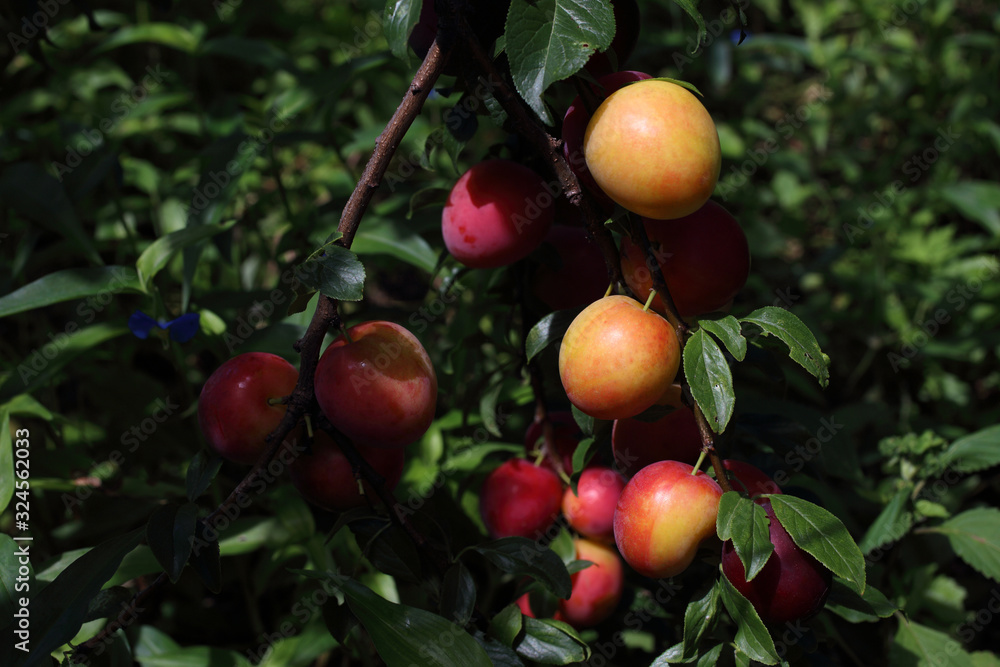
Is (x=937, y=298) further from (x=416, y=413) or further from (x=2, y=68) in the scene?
(x=2, y=68)

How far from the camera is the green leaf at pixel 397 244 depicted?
1129 mm

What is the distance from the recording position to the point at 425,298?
181 centimetres

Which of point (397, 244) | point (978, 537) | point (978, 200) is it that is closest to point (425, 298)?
point (397, 244)

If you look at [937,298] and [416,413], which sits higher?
[416,413]

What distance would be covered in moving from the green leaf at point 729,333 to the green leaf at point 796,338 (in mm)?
19

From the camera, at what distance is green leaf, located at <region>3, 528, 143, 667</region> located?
0.67 m

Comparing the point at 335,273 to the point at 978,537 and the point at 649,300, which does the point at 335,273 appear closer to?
the point at 649,300

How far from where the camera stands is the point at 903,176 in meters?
2.35

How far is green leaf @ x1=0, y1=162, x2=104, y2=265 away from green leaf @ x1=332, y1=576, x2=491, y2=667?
0.82 metres

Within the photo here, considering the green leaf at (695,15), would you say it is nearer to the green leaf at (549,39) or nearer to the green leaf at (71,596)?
the green leaf at (549,39)

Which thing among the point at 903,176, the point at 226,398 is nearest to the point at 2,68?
the point at 226,398

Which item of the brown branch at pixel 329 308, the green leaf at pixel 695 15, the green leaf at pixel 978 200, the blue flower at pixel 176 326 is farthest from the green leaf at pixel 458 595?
the green leaf at pixel 978 200

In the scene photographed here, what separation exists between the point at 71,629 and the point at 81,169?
36.0 inches

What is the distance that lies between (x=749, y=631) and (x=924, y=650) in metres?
0.55
